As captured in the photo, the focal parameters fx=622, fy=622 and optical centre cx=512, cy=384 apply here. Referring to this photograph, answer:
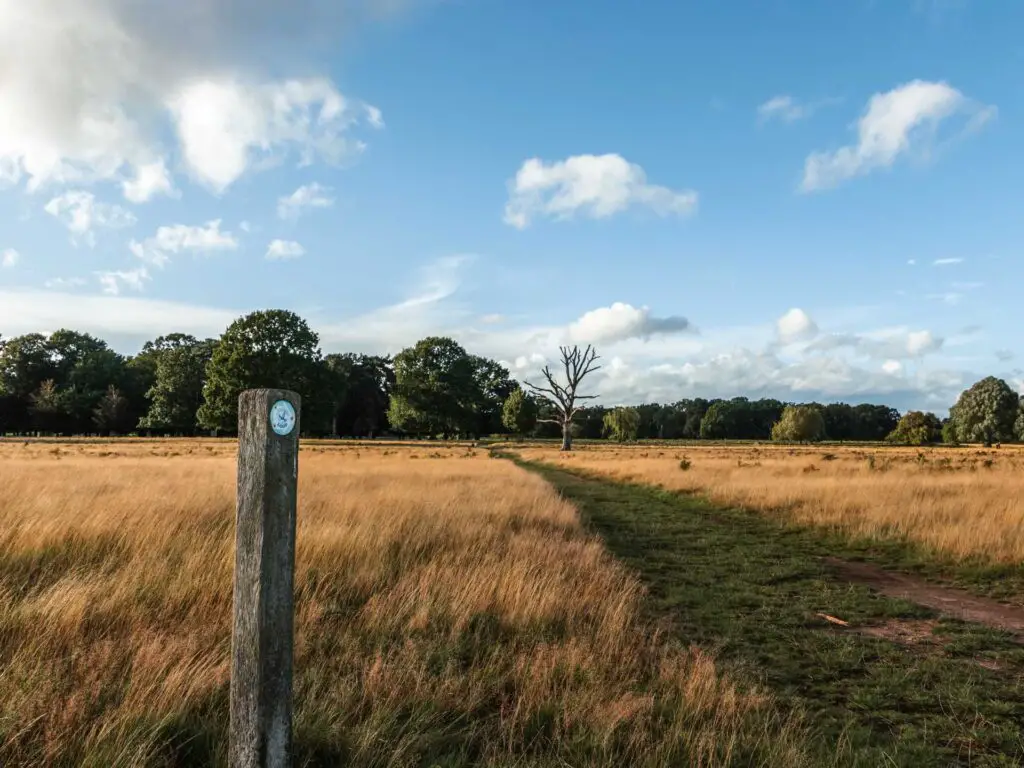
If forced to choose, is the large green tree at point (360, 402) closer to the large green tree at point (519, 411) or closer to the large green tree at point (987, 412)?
the large green tree at point (519, 411)

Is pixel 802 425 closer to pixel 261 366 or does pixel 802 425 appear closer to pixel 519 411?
pixel 519 411

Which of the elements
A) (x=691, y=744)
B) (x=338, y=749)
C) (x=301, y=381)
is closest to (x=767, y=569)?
(x=691, y=744)

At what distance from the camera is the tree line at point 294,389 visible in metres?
64.0

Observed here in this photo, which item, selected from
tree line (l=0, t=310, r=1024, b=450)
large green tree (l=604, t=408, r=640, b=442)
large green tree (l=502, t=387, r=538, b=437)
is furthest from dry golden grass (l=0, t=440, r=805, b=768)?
large green tree (l=604, t=408, r=640, b=442)

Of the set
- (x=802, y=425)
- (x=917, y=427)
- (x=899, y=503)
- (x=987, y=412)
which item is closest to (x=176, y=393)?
(x=899, y=503)

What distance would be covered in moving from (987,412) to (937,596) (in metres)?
88.8

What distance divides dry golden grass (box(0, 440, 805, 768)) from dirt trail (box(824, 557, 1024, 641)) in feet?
13.1

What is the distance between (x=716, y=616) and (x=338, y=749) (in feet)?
16.4

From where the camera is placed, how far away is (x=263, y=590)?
285cm

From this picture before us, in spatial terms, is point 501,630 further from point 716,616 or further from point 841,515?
point 841,515

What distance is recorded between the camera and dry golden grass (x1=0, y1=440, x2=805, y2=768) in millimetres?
3279

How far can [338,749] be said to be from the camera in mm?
3258

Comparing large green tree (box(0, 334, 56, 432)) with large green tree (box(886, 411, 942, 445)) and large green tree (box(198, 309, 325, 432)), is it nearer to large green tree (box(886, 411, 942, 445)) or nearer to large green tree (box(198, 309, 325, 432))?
large green tree (box(198, 309, 325, 432))

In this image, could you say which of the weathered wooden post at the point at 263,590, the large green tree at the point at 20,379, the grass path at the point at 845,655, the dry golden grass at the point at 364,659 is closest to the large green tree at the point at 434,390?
the large green tree at the point at 20,379
